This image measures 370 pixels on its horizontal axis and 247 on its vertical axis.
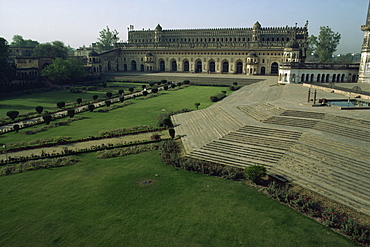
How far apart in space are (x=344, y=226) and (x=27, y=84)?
51253 millimetres

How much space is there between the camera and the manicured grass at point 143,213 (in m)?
9.84

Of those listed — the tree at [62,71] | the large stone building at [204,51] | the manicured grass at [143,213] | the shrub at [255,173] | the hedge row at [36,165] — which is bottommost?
the manicured grass at [143,213]

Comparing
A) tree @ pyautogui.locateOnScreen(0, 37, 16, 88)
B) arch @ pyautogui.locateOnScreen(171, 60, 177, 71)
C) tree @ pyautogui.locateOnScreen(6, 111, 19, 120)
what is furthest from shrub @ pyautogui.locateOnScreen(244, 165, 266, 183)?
arch @ pyautogui.locateOnScreen(171, 60, 177, 71)

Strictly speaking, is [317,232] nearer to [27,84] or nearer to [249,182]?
[249,182]

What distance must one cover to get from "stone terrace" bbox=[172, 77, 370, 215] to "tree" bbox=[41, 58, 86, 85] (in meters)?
34.2

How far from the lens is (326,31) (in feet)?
233

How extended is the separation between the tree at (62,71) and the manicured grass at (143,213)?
3868 cm

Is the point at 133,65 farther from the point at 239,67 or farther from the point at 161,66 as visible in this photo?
the point at 239,67

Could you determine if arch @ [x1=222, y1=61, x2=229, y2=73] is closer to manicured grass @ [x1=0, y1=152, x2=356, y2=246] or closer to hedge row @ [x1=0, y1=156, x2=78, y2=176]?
hedge row @ [x1=0, y1=156, x2=78, y2=176]

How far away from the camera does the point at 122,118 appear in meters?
27.5

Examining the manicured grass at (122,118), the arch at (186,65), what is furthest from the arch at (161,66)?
the manicured grass at (122,118)

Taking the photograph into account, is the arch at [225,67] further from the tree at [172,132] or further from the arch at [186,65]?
the tree at [172,132]

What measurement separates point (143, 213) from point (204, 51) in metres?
59.6

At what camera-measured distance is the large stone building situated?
6078 centimetres
